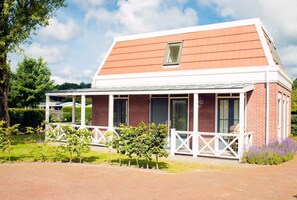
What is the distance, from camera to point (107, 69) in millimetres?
19922

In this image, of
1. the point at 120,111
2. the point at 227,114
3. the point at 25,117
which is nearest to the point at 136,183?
the point at 227,114

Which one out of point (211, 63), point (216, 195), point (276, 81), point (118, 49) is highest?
point (118, 49)

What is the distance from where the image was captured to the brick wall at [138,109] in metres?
17.4

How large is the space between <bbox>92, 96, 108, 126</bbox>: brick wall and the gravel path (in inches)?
314

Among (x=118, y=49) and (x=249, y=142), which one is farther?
(x=118, y=49)

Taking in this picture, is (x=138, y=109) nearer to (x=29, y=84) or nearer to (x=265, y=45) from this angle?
(x=265, y=45)

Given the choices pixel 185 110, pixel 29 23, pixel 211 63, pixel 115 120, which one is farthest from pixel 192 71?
pixel 29 23

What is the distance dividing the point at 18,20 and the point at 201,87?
385 inches

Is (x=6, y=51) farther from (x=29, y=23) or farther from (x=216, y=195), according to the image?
(x=216, y=195)

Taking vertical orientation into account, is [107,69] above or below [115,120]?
above

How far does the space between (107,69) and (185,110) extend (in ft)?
21.1

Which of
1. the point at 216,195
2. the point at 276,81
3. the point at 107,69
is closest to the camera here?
the point at 216,195

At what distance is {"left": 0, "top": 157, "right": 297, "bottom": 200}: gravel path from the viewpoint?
7492 mm

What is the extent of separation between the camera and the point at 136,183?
8.71 m
